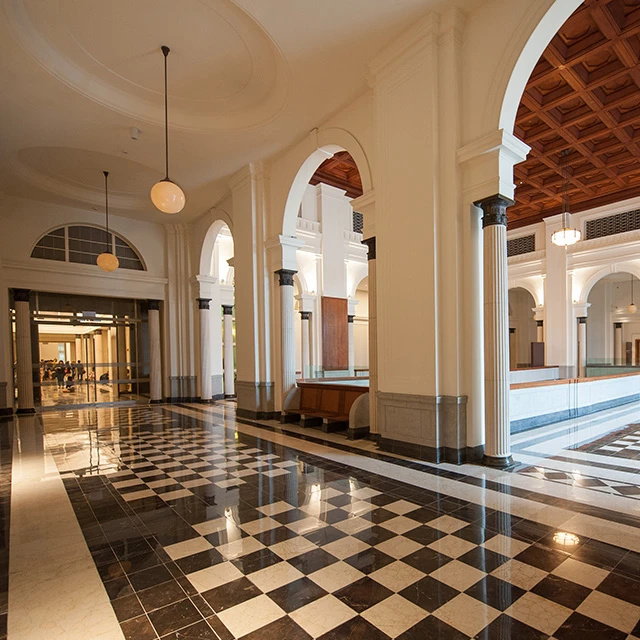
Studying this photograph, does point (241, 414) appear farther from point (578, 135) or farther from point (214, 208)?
point (578, 135)

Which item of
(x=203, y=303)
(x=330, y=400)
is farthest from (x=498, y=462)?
(x=203, y=303)

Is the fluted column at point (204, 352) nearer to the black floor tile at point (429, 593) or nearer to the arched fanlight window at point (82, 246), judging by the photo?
the arched fanlight window at point (82, 246)

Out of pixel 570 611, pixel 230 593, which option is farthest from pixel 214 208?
pixel 570 611

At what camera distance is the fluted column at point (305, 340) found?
13844 millimetres

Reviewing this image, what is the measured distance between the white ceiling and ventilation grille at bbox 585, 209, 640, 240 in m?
11.1

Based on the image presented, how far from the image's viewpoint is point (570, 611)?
217 centimetres

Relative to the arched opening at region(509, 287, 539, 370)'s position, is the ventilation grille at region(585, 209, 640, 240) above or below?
above

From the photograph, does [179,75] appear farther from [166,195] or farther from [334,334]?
[334,334]

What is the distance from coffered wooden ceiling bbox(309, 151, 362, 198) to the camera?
10.5 metres

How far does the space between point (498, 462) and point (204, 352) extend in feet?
30.8

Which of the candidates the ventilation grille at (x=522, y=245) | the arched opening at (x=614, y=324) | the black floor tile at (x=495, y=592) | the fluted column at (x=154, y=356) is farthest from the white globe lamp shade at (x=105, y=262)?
the arched opening at (x=614, y=324)

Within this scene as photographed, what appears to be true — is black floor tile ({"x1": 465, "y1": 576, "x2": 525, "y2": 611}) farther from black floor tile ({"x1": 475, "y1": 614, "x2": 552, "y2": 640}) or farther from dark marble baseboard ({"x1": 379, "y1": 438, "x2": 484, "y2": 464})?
dark marble baseboard ({"x1": 379, "y1": 438, "x2": 484, "y2": 464})

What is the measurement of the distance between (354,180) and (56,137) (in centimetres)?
748

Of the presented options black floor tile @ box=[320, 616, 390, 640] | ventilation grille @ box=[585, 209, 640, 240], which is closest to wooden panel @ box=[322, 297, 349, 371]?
ventilation grille @ box=[585, 209, 640, 240]
